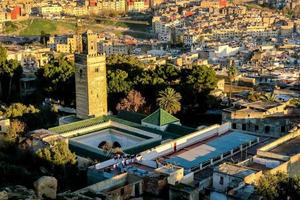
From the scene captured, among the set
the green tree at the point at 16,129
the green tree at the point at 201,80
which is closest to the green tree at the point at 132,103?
the green tree at the point at 201,80

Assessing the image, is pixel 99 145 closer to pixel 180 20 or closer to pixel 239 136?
pixel 239 136

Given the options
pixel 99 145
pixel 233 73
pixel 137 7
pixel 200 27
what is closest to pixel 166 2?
pixel 137 7

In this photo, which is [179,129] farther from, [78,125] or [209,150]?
[78,125]

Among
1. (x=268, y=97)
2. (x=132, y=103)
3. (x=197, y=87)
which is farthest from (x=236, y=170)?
(x=197, y=87)

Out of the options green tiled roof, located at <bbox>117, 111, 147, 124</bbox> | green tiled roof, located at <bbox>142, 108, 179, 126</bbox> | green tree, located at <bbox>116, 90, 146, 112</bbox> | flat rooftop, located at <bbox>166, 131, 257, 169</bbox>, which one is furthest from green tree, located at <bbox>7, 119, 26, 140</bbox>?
flat rooftop, located at <bbox>166, 131, 257, 169</bbox>

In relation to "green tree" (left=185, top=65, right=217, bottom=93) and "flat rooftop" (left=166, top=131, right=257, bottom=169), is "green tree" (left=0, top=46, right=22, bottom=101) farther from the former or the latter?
"flat rooftop" (left=166, top=131, right=257, bottom=169)

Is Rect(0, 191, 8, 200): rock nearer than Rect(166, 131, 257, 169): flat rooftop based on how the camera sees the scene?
Yes
